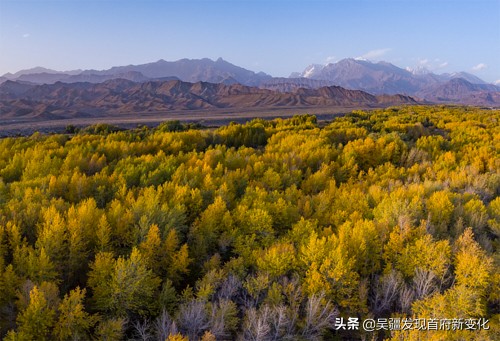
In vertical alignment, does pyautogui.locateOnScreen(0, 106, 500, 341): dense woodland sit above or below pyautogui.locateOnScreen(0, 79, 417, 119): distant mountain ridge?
below

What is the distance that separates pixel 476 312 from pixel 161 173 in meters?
9.03

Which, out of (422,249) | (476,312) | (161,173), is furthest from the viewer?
(161,173)

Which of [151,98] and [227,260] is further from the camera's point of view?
[151,98]

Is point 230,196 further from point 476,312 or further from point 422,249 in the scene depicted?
point 476,312

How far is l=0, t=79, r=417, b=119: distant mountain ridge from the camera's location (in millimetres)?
66938

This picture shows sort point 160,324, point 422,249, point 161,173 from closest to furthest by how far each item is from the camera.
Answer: point 160,324
point 422,249
point 161,173

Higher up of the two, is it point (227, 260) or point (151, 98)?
point (151, 98)

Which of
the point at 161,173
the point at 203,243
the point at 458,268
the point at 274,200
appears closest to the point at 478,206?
the point at 458,268

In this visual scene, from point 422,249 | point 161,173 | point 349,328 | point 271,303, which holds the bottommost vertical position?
point 349,328

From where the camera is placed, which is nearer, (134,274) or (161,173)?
(134,274)

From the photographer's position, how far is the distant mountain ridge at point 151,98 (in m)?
66.9

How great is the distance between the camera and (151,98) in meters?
89.7

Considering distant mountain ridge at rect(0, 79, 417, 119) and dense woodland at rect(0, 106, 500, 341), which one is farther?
distant mountain ridge at rect(0, 79, 417, 119)

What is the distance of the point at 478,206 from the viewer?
29.9ft
